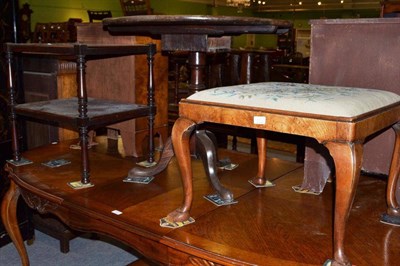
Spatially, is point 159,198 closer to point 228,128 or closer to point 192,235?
point 192,235

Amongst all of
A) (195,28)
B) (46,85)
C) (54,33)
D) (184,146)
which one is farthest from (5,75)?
(54,33)

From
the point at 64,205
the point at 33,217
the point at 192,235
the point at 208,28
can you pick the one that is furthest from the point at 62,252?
the point at 208,28

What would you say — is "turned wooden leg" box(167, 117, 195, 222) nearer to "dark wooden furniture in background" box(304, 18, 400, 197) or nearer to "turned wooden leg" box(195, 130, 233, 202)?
"turned wooden leg" box(195, 130, 233, 202)

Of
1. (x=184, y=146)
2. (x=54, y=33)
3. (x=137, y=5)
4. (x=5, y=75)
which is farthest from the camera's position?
(x=54, y=33)

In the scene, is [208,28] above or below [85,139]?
above

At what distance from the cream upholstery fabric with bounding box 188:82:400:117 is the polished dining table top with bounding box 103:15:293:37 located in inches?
8.0

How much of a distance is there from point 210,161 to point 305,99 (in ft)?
1.64

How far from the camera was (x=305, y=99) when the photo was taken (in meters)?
1.03

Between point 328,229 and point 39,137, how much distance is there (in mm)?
1727

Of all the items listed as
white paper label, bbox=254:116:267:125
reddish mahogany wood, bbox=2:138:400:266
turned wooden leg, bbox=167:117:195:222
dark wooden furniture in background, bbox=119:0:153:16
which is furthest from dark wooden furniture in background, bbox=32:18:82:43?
white paper label, bbox=254:116:267:125

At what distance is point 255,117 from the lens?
1.08 m

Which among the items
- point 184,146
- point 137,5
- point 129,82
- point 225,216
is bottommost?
point 225,216

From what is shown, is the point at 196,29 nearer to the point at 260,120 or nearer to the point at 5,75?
the point at 260,120

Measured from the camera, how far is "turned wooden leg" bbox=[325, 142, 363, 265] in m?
0.93
